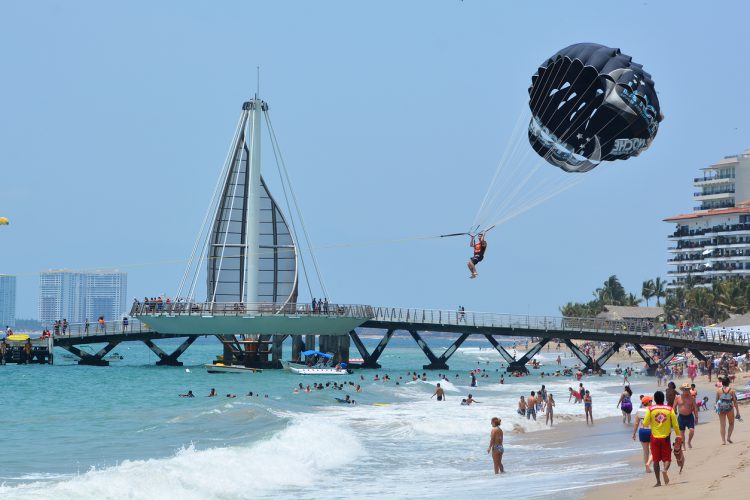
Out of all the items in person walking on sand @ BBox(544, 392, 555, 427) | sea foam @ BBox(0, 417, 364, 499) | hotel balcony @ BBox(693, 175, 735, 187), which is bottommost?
sea foam @ BBox(0, 417, 364, 499)

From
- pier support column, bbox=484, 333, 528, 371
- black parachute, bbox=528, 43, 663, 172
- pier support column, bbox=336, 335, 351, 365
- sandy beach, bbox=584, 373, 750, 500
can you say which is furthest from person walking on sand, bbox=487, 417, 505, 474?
pier support column, bbox=484, 333, 528, 371

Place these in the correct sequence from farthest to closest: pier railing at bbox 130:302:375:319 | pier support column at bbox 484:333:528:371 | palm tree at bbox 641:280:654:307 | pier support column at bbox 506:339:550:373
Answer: palm tree at bbox 641:280:654:307 < pier support column at bbox 484:333:528:371 < pier support column at bbox 506:339:550:373 < pier railing at bbox 130:302:375:319

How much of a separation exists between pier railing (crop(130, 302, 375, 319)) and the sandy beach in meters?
44.0

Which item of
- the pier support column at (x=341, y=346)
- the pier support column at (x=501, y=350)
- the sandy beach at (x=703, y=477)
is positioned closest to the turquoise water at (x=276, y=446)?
the sandy beach at (x=703, y=477)

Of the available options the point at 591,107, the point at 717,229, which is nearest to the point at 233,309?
the point at 591,107

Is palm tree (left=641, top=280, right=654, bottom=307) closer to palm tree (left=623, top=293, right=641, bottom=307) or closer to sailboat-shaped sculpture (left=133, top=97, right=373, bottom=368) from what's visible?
palm tree (left=623, top=293, right=641, bottom=307)

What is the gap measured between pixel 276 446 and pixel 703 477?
13388 mm

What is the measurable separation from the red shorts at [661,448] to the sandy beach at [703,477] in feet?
1.61

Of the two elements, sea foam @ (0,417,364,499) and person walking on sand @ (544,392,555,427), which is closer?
sea foam @ (0,417,364,499)

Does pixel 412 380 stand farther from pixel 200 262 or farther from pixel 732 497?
pixel 732 497

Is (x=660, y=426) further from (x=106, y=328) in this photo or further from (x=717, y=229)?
(x=717, y=229)

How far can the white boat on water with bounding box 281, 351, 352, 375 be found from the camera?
66.5m

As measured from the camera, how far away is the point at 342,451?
28.9 m

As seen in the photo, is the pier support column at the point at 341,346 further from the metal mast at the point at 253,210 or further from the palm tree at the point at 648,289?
the palm tree at the point at 648,289
